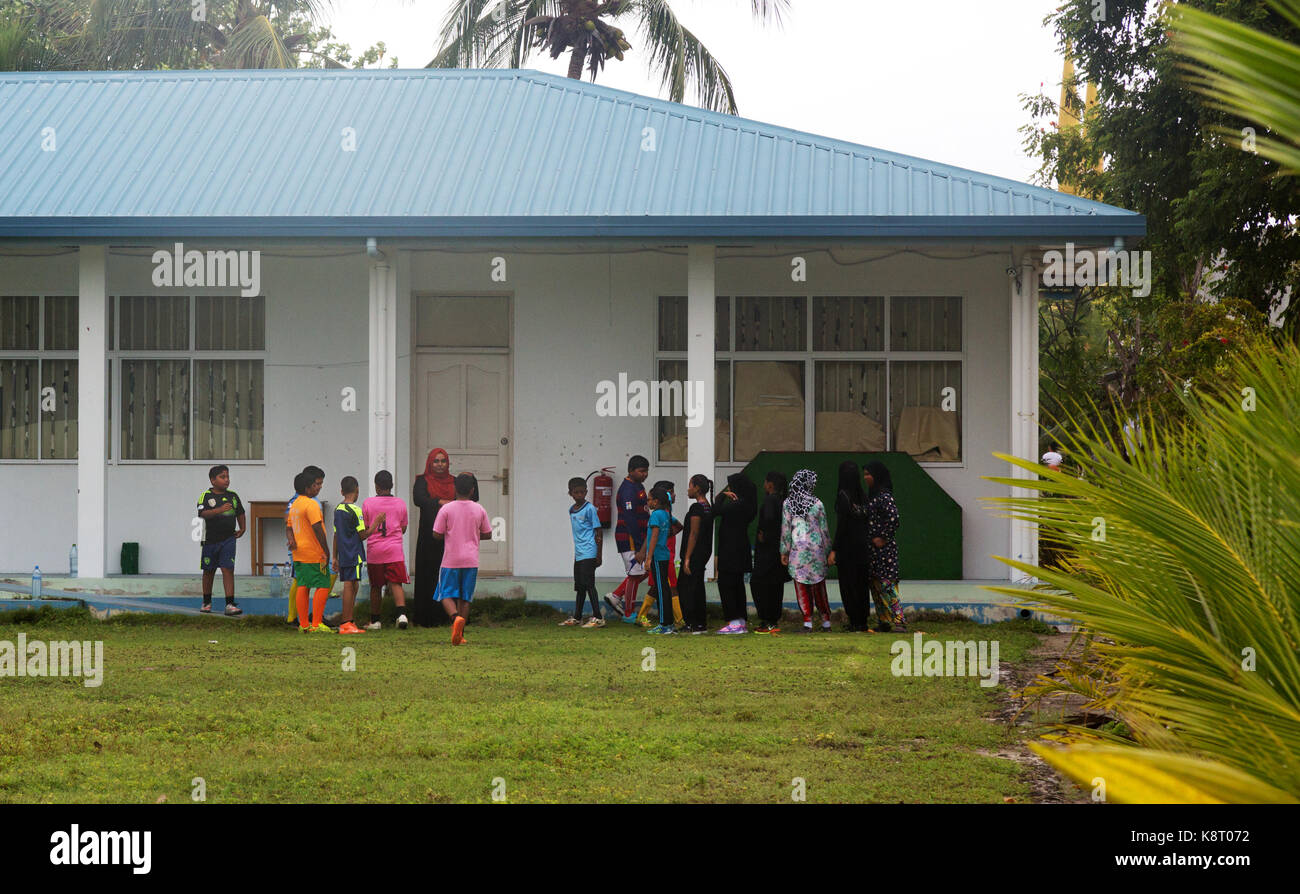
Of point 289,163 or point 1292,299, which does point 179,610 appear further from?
point 1292,299

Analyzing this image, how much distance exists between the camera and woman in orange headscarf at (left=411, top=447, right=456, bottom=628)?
12773 millimetres

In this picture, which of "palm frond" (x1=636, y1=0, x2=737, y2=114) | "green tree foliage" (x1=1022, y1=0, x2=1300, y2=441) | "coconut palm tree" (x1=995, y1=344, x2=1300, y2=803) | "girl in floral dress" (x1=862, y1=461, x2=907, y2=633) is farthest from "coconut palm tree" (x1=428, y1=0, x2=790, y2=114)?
"coconut palm tree" (x1=995, y1=344, x2=1300, y2=803)

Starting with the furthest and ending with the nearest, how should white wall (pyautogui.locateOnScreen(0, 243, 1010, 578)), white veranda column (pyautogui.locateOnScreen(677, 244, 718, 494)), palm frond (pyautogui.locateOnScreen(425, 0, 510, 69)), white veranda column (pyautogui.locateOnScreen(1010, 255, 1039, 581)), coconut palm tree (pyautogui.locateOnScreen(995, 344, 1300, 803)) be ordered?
palm frond (pyautogui.locateOnScreen(425, 0, 510, 69)) < white wall (pyautogui.locateOnScreen(0, 243, 1010, 578)) < white veranda column (pyautogui.locateOnScreen(1010, 255, 1039, 581)) < white veranda column (pyautogui.locateOnScreen(677, 244, 718, 494)) < coconut palm tree (pyautogui.locateOnScreen(995, 344, 1300, 803))

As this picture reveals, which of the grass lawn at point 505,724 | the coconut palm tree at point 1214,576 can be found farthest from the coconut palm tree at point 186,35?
the coconut palm tree at point 1214,576

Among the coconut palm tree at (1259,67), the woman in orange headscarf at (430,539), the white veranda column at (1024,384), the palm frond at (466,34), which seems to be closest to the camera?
the coconut palm tree at (1259,67)

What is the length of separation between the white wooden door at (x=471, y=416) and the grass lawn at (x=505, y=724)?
351 cm

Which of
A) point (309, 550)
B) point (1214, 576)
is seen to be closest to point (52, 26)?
point (309, 550)

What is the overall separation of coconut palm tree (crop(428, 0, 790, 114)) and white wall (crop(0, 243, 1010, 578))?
12.5 m

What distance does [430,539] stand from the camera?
12.8 m

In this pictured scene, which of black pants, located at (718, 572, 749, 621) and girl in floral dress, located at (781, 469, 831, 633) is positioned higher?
girl in floral dress, located at (781, 469, 831, 633)

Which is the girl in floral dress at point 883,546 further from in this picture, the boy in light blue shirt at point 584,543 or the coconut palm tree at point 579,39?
the coconut palm tree at point 579,39

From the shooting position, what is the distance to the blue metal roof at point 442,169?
12.9 m

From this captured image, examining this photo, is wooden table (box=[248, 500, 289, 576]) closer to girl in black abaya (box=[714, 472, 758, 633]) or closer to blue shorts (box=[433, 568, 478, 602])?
blue shorts (box=[433, 568, 478, 602])
